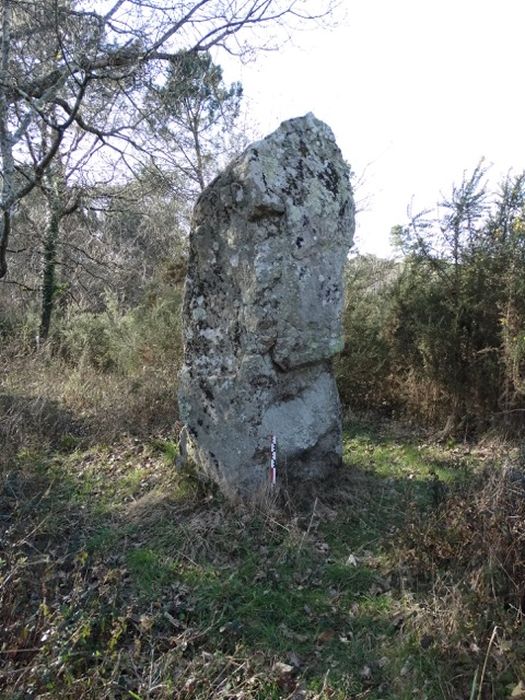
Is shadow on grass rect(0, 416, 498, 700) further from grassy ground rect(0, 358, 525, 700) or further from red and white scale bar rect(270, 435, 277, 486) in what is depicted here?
red and white scale bar rect(270, 435, 277, 486)

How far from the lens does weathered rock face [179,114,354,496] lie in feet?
15.5

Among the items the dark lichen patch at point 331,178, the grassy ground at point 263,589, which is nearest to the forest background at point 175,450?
the grassy ground at point 263,589

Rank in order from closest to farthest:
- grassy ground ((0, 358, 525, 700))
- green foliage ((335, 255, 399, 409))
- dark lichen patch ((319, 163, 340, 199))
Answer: grassy ground ((0, 358, 525, 700)) → dark lichen patch ((319, 163, 340, 199)) → green foliage ((335, 255, 399, 409))

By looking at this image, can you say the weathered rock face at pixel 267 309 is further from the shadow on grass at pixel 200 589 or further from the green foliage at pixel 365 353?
the green foliage at pixel 365 353

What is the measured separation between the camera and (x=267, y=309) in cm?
470

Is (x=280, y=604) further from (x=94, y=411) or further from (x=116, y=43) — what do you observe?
(x=116, y=43)

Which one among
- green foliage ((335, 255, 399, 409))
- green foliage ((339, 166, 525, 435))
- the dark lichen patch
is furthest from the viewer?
green foliage ((335, 255, 399, 409))

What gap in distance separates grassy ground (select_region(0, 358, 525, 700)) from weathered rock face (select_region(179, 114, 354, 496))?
1.44 ft

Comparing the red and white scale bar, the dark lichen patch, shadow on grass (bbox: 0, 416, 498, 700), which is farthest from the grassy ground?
the dark lichen patch

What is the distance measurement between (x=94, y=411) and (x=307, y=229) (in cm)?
410

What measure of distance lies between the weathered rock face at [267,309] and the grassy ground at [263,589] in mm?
437

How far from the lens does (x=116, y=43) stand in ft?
28.3

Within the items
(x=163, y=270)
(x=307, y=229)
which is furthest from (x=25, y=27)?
(x=307, y=229)

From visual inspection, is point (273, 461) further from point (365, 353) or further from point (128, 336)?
point (128, 336)
